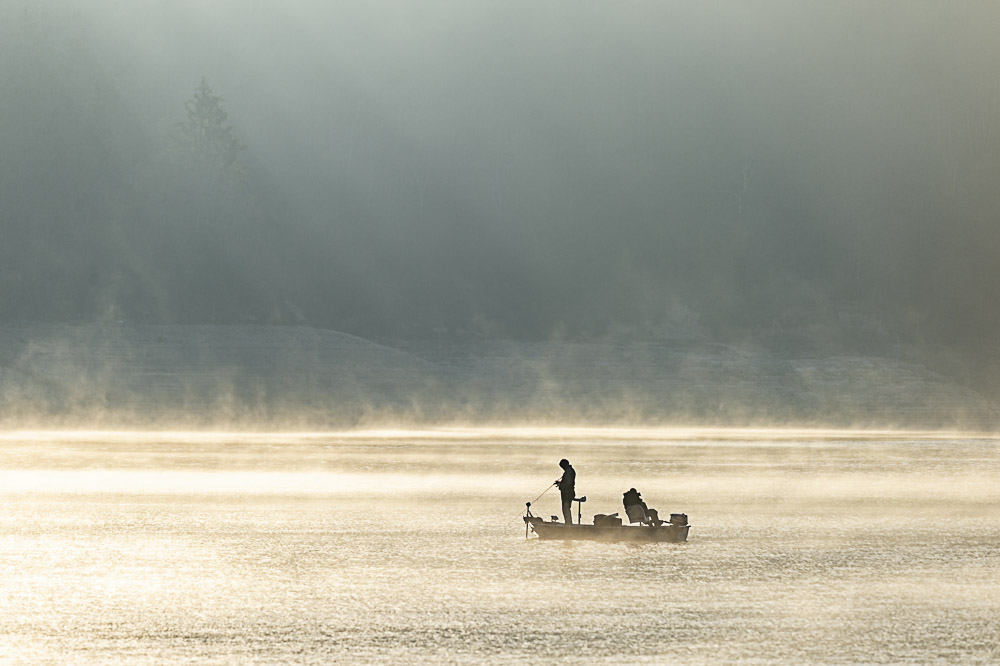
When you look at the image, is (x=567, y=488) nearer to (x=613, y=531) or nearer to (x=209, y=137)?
(x=613, y=531)

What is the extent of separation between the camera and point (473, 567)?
33500 mm

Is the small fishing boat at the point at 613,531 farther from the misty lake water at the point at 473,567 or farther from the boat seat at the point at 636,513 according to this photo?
the misty lake water at the point at 473,567

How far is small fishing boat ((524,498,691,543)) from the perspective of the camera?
123 feet

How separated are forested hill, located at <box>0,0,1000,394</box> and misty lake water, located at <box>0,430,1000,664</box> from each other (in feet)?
169

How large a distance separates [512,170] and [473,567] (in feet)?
378

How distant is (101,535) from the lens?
39.4 metres

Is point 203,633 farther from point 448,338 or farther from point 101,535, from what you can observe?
point 448,338

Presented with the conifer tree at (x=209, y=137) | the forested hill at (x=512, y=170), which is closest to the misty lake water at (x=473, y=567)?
Answer: the forested hill at (x=512, y=170)

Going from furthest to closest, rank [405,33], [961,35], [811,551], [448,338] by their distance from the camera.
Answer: [961,35] → [405,33] → [448,338] → [811,551]

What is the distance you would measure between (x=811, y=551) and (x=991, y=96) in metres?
139

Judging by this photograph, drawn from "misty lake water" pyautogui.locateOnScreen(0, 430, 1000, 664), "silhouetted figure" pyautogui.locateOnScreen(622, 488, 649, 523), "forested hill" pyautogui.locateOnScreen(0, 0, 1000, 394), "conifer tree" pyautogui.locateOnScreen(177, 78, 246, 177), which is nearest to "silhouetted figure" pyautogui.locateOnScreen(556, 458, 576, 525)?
"misty lake water" pyautogui.locateOnScreen(0, 430, 1000, 664)

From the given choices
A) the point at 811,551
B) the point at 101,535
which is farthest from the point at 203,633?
the point at 811,551

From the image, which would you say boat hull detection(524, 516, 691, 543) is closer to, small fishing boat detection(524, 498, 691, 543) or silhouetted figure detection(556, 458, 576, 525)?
small fishing boat detection(524, 498, 691, 543)

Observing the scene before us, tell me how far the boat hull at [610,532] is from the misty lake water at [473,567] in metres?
0.40
